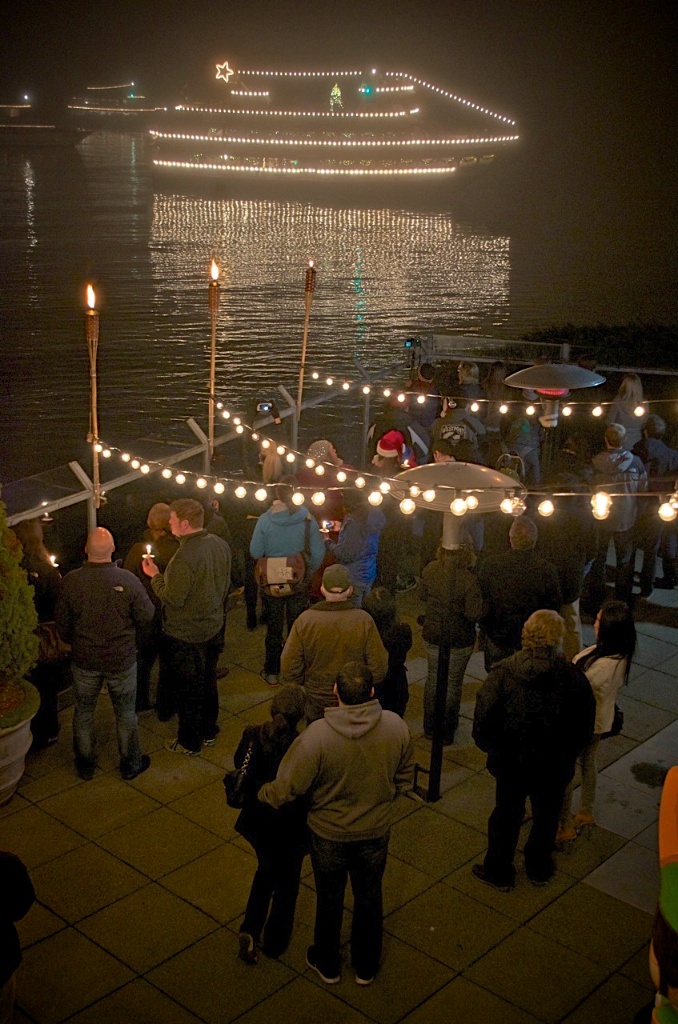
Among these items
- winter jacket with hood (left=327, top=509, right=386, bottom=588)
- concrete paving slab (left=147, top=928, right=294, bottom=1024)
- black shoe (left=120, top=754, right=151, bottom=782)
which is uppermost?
winter jacket with hood (left=327, top=509, right=386, bottom=588)

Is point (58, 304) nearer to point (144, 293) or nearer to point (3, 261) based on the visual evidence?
point (144, 293)

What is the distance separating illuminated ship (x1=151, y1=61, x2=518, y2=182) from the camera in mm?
106000

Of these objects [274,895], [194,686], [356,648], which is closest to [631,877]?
[356,648]

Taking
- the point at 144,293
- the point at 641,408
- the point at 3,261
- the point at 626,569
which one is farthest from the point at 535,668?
the point at 3,261

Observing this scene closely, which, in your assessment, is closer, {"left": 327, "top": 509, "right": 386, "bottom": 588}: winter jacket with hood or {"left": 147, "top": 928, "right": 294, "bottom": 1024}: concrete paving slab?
{"left": 147, "top": 928, "right": 294, "bottom": 1024}: concrete paving slab

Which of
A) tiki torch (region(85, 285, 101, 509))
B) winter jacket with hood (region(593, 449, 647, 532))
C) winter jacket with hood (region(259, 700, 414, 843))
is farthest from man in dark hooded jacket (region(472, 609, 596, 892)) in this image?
winter jacket with hood (region(593, 449, 647, 532))

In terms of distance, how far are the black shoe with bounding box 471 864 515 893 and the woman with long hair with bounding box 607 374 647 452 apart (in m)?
6.11

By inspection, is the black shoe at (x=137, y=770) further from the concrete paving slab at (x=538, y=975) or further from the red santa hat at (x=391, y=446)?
the red santa hat at (x=391, y=446)

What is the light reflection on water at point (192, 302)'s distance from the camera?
20531mm

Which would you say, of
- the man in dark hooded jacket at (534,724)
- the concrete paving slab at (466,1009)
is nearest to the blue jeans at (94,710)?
the man in dark hooded jacket at (534,724)

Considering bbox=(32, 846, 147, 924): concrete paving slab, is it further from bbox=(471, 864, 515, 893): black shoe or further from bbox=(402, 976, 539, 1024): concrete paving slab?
bbox=(471, 864, 515, 893): black shoe

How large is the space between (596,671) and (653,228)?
234 ft

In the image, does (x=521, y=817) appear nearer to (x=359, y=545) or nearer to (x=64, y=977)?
(x=64, y=977)

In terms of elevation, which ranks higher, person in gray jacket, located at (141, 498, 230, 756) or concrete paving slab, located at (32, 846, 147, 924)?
person in gray jacket, located at (141, 498, 230, 756)
